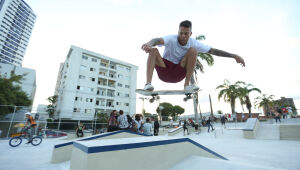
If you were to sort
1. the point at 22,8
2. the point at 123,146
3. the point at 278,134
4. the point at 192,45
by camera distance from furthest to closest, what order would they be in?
the point at 22,8
the point at 278,134
the point at 192,45
the point at 123,146

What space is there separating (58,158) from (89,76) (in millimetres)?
29220

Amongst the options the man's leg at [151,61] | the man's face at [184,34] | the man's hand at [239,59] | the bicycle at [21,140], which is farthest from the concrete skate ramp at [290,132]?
the bicycle at [21,140]

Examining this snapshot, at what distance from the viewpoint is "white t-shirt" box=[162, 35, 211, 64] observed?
3.03 meters

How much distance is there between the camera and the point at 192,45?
3.25 metres

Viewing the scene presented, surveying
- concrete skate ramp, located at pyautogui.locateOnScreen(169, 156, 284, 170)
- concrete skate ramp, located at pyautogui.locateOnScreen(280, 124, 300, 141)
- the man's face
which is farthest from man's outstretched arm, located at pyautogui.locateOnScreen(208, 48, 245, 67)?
concrete skate ramp, located at pyautogui.locateOnScreen(280, 124, 300, 141)

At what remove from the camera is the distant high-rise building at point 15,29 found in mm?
54375

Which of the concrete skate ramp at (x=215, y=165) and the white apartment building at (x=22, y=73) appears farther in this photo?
the white apartment building at (x=22, y=73)

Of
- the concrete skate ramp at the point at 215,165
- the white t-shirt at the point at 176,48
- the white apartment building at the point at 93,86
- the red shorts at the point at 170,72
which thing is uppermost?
the white apartment building at the point at 93,86

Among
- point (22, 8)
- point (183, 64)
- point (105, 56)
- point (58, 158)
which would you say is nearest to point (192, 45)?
point (183, 64)

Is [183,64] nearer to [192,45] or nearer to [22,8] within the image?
[192,45]

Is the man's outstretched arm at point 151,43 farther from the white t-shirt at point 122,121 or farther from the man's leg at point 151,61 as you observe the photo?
the white t-shirt at point 122,121

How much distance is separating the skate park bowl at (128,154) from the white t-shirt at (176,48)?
5.95 feet

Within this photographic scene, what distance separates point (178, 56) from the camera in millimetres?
3299

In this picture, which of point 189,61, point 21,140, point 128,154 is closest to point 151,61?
point 189,61
